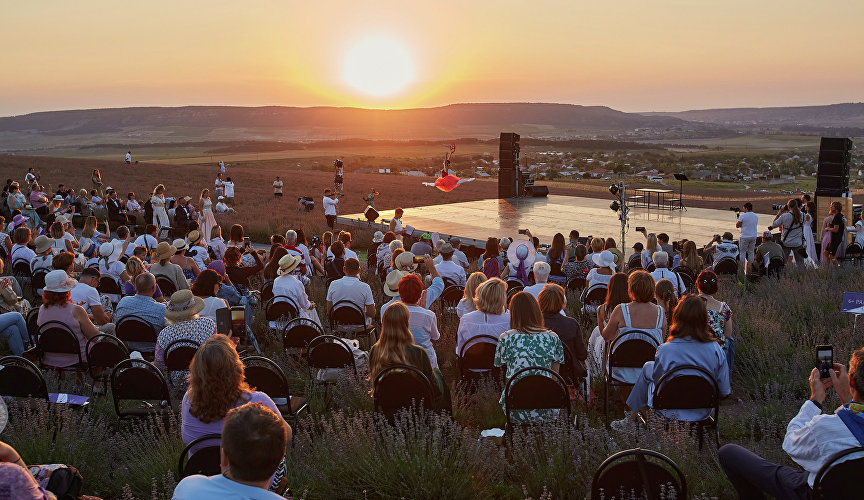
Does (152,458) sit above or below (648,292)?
below

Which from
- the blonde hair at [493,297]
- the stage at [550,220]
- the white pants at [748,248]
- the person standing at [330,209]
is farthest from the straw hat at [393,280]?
the person standing at [330,209]

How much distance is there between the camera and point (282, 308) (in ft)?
25.6

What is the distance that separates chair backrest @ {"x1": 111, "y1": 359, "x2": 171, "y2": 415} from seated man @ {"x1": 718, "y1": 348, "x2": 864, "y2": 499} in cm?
399

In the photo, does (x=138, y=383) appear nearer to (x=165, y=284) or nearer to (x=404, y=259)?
(x=404, y=259)

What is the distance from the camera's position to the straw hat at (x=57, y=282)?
6.55 metres

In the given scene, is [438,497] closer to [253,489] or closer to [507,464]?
[507,464]

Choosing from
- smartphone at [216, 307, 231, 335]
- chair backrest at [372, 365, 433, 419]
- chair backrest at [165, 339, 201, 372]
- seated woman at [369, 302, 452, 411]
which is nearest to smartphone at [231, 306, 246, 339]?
smartphone at [216, 307, 231, 335]

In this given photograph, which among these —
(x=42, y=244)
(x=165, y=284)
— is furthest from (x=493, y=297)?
(x=42, y=244)

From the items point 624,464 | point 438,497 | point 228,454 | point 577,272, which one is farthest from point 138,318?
point 577,272

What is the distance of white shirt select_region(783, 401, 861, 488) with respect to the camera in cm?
336

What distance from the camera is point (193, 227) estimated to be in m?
13.2

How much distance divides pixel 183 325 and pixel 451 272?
4462 mm

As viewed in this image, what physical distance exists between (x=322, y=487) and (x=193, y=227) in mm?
9793

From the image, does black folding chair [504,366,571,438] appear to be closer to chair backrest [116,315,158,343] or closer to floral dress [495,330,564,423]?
floral dress [495,330,564,423]
